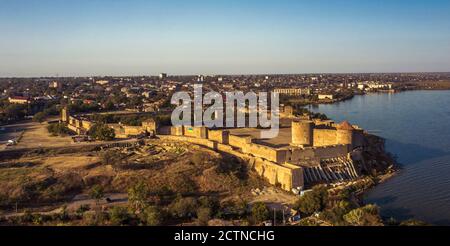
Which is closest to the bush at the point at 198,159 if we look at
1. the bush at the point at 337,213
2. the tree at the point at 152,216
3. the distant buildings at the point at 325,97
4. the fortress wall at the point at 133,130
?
the tree at the point at 152,216

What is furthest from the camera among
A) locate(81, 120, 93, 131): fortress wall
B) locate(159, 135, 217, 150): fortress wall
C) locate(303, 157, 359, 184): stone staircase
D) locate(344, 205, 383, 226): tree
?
locate(81, 120, 93, 131): fortress wall

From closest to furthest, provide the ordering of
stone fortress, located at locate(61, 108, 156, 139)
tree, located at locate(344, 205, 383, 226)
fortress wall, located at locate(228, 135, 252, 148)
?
tree, located at locate(344, 205, 383, 226)
fortress wall, located at locate(228, 135, 252, 148)
stone fortress, located at locate(61, 108, 156, 139)

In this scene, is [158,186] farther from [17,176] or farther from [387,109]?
[387,109]

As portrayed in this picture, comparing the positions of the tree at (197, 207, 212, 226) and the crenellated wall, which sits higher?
the crenellated wall

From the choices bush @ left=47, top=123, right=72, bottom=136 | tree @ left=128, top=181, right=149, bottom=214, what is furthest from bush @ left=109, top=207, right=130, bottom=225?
bush @ left=47, top=123, right=72, bottom=136

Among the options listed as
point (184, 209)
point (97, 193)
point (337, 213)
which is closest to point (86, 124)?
point (97, 193)

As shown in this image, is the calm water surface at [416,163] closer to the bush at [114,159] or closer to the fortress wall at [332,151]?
the fortress wall at [332,151]

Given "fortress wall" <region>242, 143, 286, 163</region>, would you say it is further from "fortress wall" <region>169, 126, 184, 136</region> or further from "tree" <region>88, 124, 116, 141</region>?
"tree" <region>88, 124, 116, 141</region>

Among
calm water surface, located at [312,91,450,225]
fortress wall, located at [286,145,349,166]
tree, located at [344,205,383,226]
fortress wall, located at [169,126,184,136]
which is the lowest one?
calm water surface, located at [312,91,450,225]
